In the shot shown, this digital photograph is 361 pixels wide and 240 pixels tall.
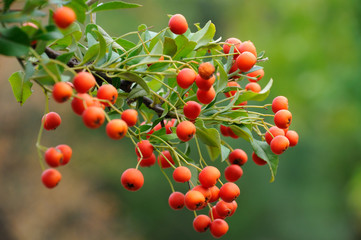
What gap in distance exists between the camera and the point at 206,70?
3.61ft

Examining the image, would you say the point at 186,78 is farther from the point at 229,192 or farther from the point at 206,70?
the point at 229,192

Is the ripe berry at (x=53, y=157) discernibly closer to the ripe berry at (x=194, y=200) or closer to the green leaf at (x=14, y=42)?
the green leaf at (x=14, y=42)

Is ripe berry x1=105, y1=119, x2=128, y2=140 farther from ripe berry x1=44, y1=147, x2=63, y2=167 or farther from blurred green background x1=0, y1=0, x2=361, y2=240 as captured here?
blurred green background x1=0, y1=0, x2=361, y2=240

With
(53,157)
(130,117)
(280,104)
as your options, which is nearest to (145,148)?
(130,117)

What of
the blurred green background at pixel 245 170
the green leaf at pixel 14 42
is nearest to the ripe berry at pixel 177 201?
the green leaf at pixel 14 42

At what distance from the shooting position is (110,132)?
3.23ft

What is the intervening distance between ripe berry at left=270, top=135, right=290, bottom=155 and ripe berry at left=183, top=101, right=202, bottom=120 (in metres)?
0.24

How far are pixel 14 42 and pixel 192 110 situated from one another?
1.60 feet

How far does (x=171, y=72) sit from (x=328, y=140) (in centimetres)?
908

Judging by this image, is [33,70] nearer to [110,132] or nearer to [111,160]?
[110,132]

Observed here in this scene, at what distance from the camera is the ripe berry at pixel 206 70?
3.61ft

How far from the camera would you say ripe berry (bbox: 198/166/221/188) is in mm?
1272

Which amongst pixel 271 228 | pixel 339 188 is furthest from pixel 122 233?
pixel 339 188

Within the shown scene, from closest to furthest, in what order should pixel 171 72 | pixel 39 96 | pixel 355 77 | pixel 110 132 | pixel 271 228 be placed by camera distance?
1. pixel 110 132
2. pixel 171 72
3. pixel 355 77
4. pixel 271 228
5. pixel 39 96
